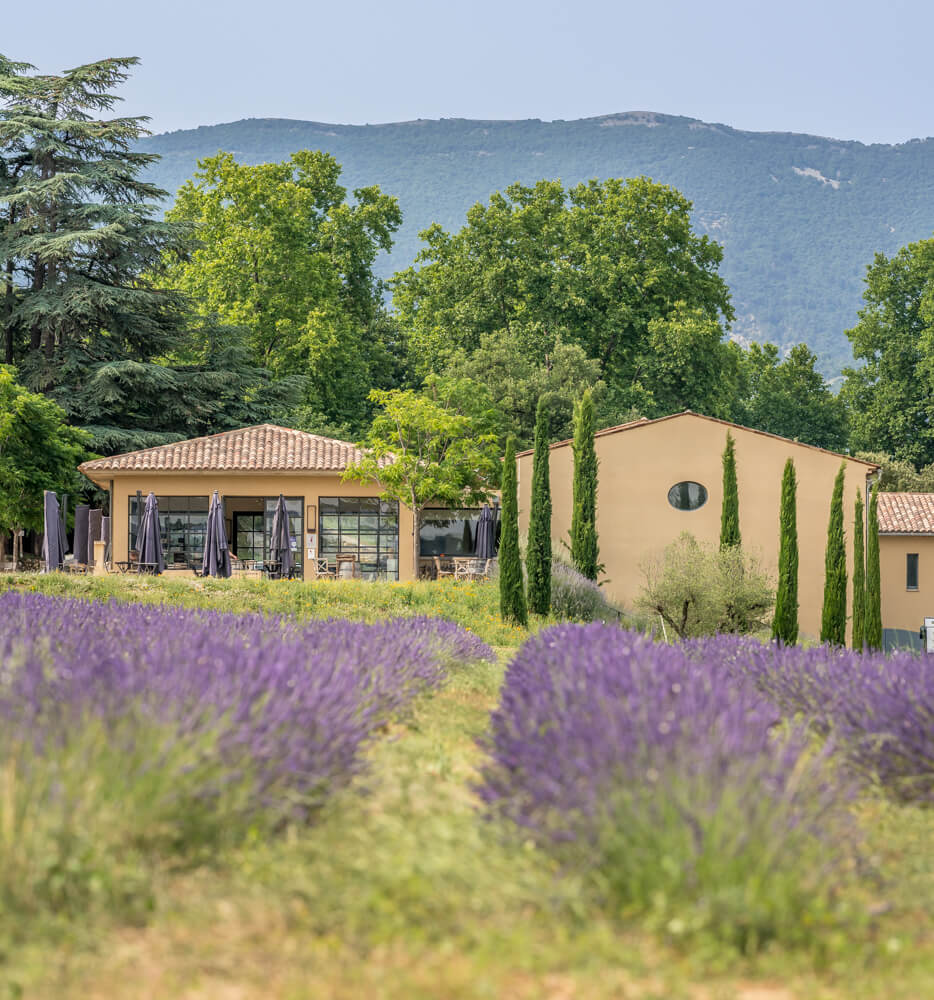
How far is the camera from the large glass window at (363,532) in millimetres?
28156

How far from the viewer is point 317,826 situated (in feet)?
14.6

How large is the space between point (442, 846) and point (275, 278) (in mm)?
38574

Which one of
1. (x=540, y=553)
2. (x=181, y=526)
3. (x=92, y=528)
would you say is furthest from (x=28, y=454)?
(x=540, y=553)

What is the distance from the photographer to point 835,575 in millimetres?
24438

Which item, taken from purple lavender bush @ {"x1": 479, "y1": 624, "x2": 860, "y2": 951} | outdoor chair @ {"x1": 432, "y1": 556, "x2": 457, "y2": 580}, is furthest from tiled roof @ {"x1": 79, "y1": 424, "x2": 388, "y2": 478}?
purple lavender bush @ {"x1": 479, "y1": 624, "x2": 860, "y2": 951}

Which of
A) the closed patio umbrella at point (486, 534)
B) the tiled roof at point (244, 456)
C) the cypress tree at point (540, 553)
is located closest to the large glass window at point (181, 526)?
the tiled roof at point (244, 456)

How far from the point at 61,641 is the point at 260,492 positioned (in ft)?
67.2

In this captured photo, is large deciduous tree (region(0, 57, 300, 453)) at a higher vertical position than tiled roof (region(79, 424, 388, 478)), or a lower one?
higher

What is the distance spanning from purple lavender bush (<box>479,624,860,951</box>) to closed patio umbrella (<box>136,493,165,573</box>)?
1885cm

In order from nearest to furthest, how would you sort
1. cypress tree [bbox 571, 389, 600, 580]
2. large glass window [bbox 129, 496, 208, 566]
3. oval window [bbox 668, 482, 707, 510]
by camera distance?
cypress tree [bbox 571, 389, 600, 580] < oval window [bbox 668, 482, 707, 510] < large glass window [bbox 129, 496, 208, 566]

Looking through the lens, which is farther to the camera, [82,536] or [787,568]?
[82,536]

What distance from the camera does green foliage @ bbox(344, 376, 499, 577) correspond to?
26344 millimetres

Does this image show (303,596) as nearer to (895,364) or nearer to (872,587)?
(872,587)

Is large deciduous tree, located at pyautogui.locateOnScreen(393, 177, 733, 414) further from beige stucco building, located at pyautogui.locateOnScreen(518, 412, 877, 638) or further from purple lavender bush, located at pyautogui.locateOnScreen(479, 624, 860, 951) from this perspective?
purple lavender bush, located at pyautogui.locateOnScreen(479, 624, 860, 951)
